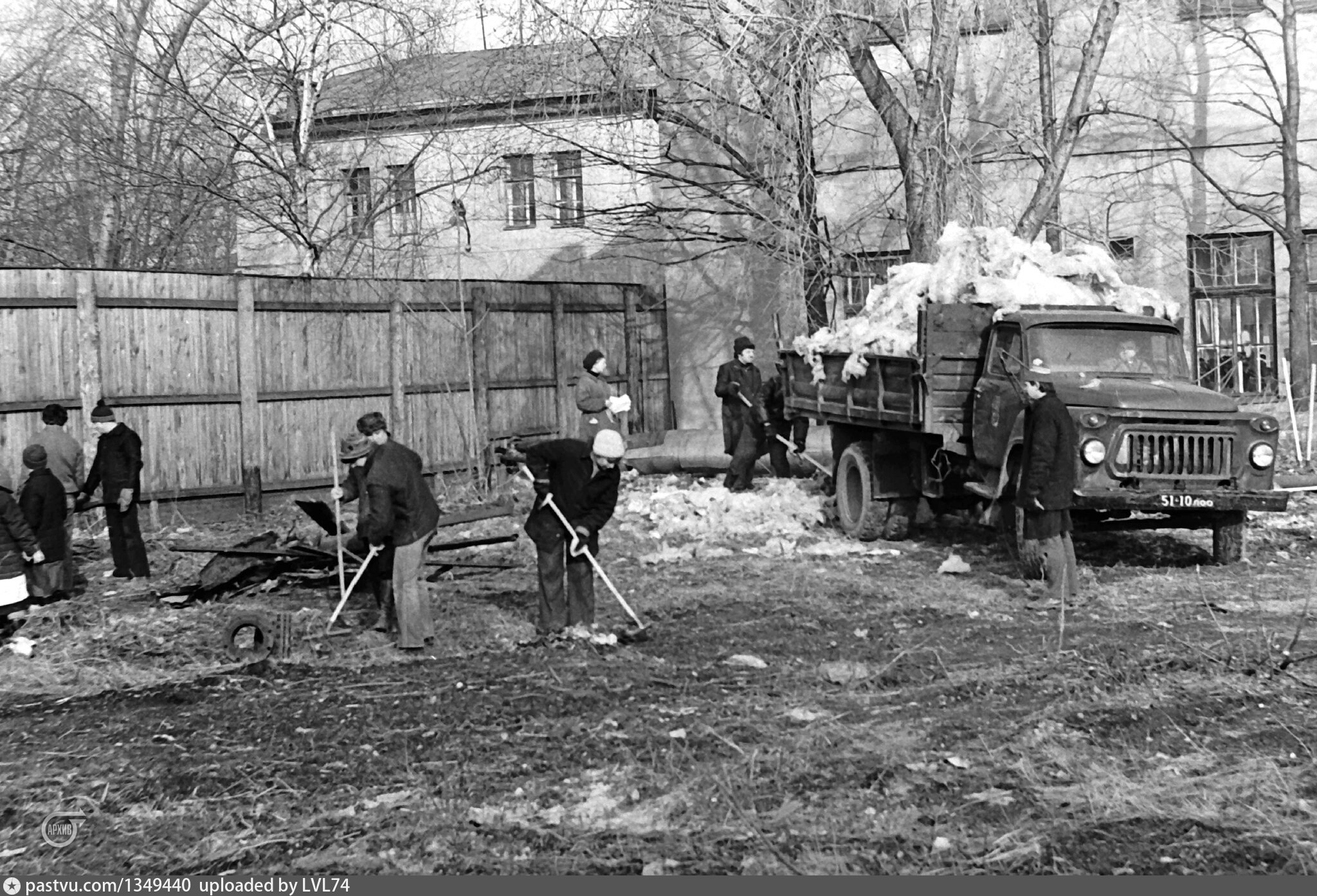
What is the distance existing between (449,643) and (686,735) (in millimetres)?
3048

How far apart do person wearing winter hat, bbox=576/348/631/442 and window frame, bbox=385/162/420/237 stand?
19.9 ft

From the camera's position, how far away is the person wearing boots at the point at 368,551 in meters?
9.93

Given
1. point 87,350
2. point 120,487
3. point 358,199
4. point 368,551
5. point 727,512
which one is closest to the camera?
point 368,551

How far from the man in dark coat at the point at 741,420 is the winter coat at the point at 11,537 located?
27.4 feet

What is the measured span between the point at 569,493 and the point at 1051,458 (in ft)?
12.0

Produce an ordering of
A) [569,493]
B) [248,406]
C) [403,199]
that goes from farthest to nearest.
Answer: [403,199], [248,406], [569,493]

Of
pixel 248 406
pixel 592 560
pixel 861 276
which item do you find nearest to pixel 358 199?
pixel 248 406

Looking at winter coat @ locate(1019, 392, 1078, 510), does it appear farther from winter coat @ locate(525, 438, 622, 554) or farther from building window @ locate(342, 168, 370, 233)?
building window @ locate(342, 168, 370, 233)

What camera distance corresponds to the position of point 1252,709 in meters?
7.47

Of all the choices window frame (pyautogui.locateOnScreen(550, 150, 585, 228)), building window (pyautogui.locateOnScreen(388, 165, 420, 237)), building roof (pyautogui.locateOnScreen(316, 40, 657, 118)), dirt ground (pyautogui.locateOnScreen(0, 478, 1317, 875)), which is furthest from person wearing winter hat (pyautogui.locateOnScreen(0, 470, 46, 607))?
window frame (pyautogui.locateOnScreen(550, 150, 585, 228))

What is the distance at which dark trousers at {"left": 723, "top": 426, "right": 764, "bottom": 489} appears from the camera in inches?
671

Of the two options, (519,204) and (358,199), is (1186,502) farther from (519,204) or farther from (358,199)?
(519,204)

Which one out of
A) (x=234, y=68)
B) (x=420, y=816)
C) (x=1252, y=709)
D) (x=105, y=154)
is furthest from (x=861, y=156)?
(x=420, y=816)

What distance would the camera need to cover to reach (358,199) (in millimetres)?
23422
